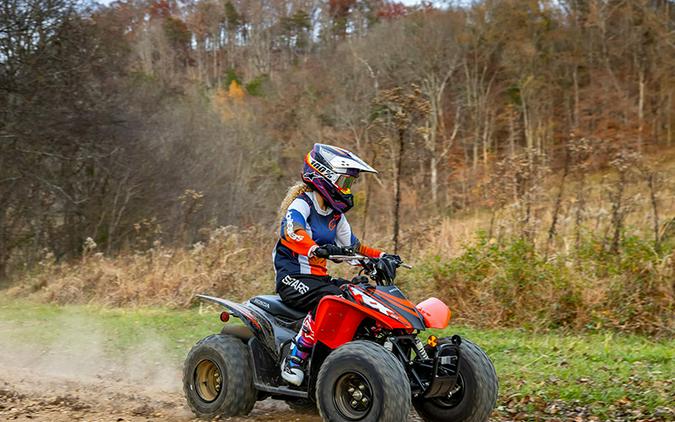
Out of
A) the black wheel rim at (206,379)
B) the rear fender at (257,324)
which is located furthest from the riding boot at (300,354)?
the black wheel rim at (206,379)

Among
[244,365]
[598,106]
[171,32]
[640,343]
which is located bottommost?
[640,343]

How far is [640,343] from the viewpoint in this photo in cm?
991

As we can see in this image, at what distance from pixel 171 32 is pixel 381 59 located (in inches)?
1260

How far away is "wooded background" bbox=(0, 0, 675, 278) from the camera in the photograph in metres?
17.6

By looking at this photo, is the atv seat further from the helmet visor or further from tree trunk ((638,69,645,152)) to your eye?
tree trunk ((638,69,645,152))

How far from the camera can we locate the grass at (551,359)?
706 centimetres

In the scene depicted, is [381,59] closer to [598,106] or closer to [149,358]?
[598,106]

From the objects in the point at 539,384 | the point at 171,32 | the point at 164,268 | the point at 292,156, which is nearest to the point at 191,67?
the point at 171,32

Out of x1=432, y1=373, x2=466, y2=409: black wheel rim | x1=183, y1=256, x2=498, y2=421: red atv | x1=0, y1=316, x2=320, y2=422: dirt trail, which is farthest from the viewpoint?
x1=0, y1=316, x2=320, y2=422: dirt trail

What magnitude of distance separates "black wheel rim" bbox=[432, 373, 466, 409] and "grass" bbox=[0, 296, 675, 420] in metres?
1.16

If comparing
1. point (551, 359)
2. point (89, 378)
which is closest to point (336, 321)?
point (551, 359)

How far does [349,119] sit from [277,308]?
118 feet

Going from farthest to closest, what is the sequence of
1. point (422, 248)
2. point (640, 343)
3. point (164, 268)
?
1. point (164, 268)
2. point (422, 248)
3. point (640, 343)

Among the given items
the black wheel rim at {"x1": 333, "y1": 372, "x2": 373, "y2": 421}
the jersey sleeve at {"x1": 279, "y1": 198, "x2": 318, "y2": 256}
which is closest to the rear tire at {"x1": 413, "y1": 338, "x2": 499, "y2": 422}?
the black wheel rim at {"x1": 333, "y1": 372, "x2": 373, "y2": 421}
